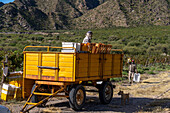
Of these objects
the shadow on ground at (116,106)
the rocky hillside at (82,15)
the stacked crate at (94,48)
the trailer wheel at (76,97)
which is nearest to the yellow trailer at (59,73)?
the trailer wheel at (76,97)

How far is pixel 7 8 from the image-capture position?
7844 centimetres

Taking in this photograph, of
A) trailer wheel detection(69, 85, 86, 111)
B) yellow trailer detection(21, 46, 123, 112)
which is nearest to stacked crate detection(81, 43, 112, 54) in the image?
yellow trailer detection(21, 46, 123, 112)

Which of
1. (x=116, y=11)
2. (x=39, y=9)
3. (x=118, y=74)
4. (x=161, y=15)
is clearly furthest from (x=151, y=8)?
(x=118, y=74)

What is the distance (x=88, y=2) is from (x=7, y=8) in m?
39.1

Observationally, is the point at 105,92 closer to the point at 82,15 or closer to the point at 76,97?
Answer: the point at 76,97

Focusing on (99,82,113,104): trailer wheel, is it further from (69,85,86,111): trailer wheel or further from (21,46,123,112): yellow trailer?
(69,85,86,111): trailer wheel

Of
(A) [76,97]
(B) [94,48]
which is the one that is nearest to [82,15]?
(B) [94,48]

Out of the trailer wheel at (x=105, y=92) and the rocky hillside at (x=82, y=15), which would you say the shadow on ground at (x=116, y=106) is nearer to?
the trailer wheel at (x=105, y=92)

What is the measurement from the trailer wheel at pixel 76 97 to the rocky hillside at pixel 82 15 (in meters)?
67.6

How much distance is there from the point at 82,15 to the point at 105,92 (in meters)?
84.6

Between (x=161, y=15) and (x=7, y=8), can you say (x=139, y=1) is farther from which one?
(x=7, y=8)

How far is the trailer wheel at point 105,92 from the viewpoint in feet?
31.7

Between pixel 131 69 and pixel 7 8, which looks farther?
pixel 7 8

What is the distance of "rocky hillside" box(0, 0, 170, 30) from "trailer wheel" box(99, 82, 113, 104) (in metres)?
66.4
